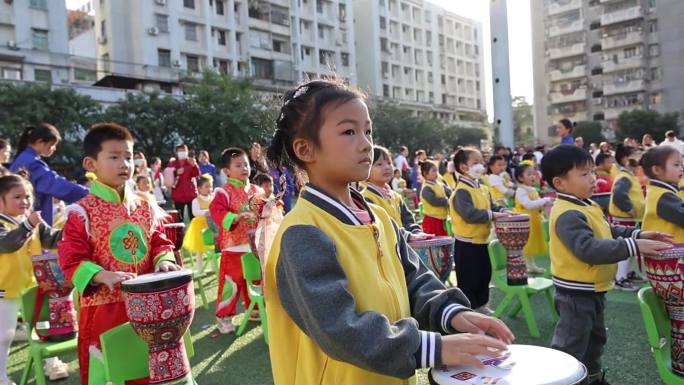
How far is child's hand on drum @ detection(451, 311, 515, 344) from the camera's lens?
132cm

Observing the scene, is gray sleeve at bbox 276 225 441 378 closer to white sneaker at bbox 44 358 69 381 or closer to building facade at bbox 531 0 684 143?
white sneaker at bbox 44 358 69 381

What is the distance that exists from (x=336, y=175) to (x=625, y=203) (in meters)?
4.88

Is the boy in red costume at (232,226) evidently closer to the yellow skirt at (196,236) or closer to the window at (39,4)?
the yellow skirt at (196,236)

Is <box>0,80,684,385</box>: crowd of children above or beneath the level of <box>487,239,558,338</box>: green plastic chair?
above

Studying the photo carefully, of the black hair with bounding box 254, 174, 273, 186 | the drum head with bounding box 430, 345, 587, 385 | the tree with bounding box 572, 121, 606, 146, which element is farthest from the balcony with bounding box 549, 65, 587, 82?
the drum head with bounding box 430, 345, 587, 385

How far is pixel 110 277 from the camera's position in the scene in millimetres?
2254

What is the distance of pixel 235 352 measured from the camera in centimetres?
394

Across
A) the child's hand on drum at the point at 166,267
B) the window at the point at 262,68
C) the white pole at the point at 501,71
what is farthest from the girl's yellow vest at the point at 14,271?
the window at the point at 262,68

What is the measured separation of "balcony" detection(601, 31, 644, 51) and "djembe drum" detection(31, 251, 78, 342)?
45.8m

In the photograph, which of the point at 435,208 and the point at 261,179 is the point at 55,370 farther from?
the point at 435,208

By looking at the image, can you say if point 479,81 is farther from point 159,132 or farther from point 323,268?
point 323,268

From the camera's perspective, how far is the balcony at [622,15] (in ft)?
132

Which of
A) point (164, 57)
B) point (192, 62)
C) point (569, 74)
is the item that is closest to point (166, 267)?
point (164, 57)

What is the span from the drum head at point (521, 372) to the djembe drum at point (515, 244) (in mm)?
3005
